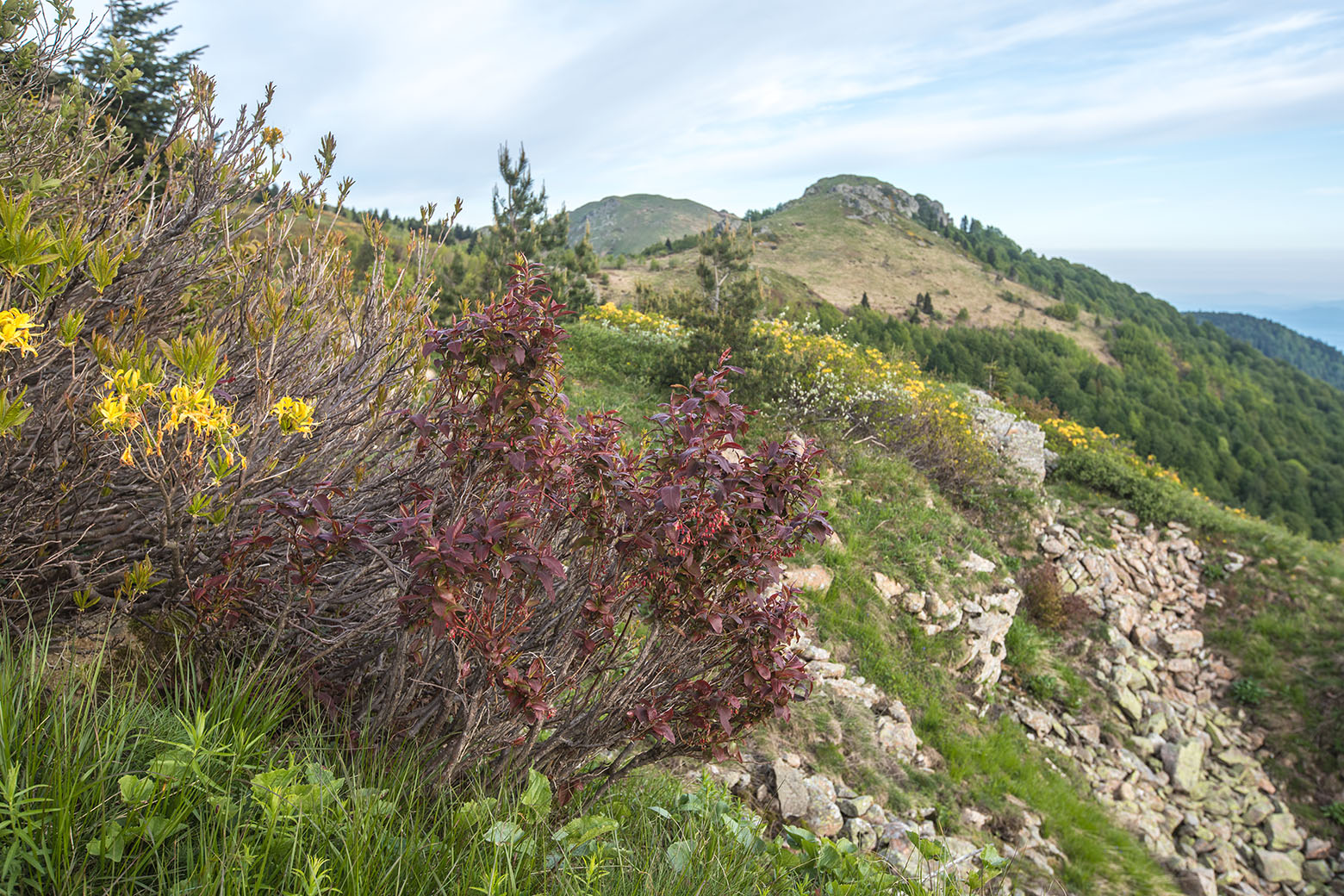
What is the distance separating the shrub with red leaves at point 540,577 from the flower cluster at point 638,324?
8.31 m

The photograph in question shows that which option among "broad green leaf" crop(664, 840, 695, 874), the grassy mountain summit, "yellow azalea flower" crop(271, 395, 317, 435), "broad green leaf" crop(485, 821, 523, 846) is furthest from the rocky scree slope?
the grassy mountain summit

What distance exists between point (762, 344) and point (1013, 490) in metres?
4.04

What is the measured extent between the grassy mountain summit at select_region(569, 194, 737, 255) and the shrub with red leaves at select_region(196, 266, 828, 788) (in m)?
105

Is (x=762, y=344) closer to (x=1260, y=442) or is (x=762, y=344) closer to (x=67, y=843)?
(x=67, y=843)

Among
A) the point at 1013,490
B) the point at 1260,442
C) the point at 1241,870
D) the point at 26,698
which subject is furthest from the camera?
the point at 1260,442

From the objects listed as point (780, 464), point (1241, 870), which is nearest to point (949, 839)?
point (780, 464)

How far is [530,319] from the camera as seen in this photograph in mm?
1907

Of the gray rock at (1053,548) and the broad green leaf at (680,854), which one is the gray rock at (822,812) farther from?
the gray rock at (1053,548)

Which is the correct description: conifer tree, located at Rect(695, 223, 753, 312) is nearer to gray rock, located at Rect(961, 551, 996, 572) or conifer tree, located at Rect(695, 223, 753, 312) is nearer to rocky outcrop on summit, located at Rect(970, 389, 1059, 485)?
rocky outcrop on summit, located at Rect(970, 389, 1059, 485)

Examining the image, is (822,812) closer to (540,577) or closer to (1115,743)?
(540,577)

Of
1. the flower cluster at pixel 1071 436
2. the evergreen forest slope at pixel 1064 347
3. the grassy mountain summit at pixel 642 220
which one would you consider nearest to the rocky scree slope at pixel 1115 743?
the flower cluster at pixel 1071 436

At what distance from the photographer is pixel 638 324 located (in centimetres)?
1209

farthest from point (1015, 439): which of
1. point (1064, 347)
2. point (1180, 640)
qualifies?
point (1064, 347)

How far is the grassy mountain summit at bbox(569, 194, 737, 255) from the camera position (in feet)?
366
